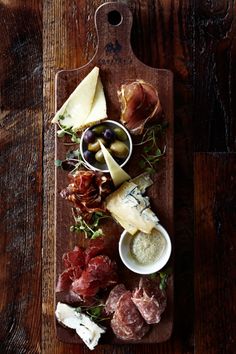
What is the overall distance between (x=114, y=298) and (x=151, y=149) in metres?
0.33

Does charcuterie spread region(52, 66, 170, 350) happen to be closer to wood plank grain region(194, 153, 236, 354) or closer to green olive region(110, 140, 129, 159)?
green olive region(110, 140, 129, 159)

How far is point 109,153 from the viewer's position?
134 centimetres

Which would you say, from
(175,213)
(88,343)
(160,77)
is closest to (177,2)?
(160,77)

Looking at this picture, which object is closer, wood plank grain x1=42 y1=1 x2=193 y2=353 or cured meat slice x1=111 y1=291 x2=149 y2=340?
cured meat slice x1=111 y1=291 x2=149 y2=340

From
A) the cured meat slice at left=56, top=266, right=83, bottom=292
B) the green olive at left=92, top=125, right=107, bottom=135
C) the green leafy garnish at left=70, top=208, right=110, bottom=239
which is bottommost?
the cured meat slice at left=56, top=266, right=83, bottom=292

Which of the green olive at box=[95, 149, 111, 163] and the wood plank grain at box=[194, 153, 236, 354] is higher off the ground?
the green olive at box=[95, 149, 111, 163]

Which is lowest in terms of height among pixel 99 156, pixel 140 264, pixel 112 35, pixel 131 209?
pixel 140 264

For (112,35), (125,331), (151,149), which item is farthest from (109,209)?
(112,35)

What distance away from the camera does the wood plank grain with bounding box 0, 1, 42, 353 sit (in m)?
1.47

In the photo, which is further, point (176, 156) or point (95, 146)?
point (176, 156)

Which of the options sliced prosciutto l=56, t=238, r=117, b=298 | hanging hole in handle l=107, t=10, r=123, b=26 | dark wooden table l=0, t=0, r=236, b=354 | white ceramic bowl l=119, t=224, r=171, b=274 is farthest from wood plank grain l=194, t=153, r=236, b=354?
hanging hole in handle l=107, t=10, r=123, b=26

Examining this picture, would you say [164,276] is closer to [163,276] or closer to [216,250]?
[163,276]

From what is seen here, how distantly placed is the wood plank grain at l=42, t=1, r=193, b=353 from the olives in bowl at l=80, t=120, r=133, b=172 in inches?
5.7

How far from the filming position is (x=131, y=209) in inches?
53.4
